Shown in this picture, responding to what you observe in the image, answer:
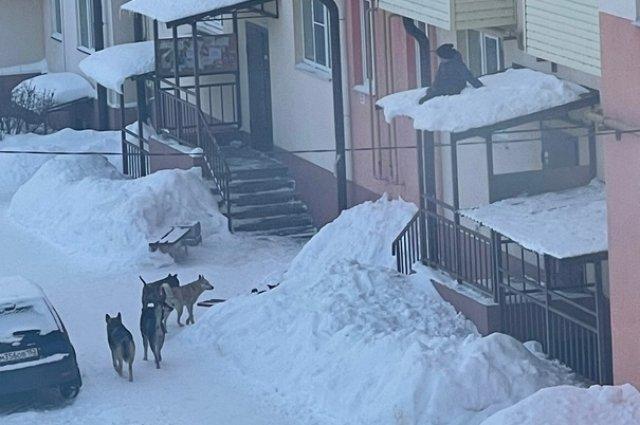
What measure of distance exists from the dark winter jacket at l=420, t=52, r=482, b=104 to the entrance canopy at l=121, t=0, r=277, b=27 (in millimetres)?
7312

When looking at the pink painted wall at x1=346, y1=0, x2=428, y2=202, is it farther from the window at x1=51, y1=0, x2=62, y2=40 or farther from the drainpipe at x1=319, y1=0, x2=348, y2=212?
the window at x1=51, y1=0, x2=62, y2=40

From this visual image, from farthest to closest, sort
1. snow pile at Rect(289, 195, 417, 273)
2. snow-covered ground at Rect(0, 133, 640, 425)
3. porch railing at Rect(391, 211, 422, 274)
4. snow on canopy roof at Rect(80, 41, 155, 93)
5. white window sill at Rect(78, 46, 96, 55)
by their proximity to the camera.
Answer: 1. white window sill at Rect(78, 46, 96, 55)
2. snow on canopy roof at Rect(80, 41, 155, 93)
3. snow pile at Rect(289, 195, 417, 273)
4. porch railing at Rect(391, 211, 422, 274)
5. snow-covered ground at Rect(0, 133, 640, 425)

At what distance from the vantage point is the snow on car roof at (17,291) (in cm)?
1739

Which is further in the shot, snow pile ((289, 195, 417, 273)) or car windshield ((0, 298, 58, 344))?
snow pile ((289, 195, 417, 273))

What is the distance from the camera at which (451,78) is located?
18016mm

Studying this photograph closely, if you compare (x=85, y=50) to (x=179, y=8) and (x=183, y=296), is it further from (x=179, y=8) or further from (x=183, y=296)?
(x=183, y=296)

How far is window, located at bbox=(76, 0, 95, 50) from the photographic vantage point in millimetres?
33875

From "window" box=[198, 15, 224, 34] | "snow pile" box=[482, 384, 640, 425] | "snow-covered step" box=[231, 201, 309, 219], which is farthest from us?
"window" box=[198, 15, 224, 34]

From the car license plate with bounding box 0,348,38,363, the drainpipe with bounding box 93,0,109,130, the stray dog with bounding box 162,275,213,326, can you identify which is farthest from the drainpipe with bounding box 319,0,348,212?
the drainpipe with bounding box 93,0,109,130

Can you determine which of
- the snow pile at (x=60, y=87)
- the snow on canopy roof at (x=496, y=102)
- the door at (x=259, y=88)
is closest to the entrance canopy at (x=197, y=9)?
the door at (x=259, y=88)

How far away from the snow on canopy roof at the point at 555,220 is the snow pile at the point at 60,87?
17423mm

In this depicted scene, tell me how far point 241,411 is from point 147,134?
40.0ft

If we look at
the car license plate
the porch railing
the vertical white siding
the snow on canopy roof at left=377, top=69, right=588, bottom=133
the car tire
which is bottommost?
the car tire

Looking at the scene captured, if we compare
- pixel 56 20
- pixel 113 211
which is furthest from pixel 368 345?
pixel 56 20
